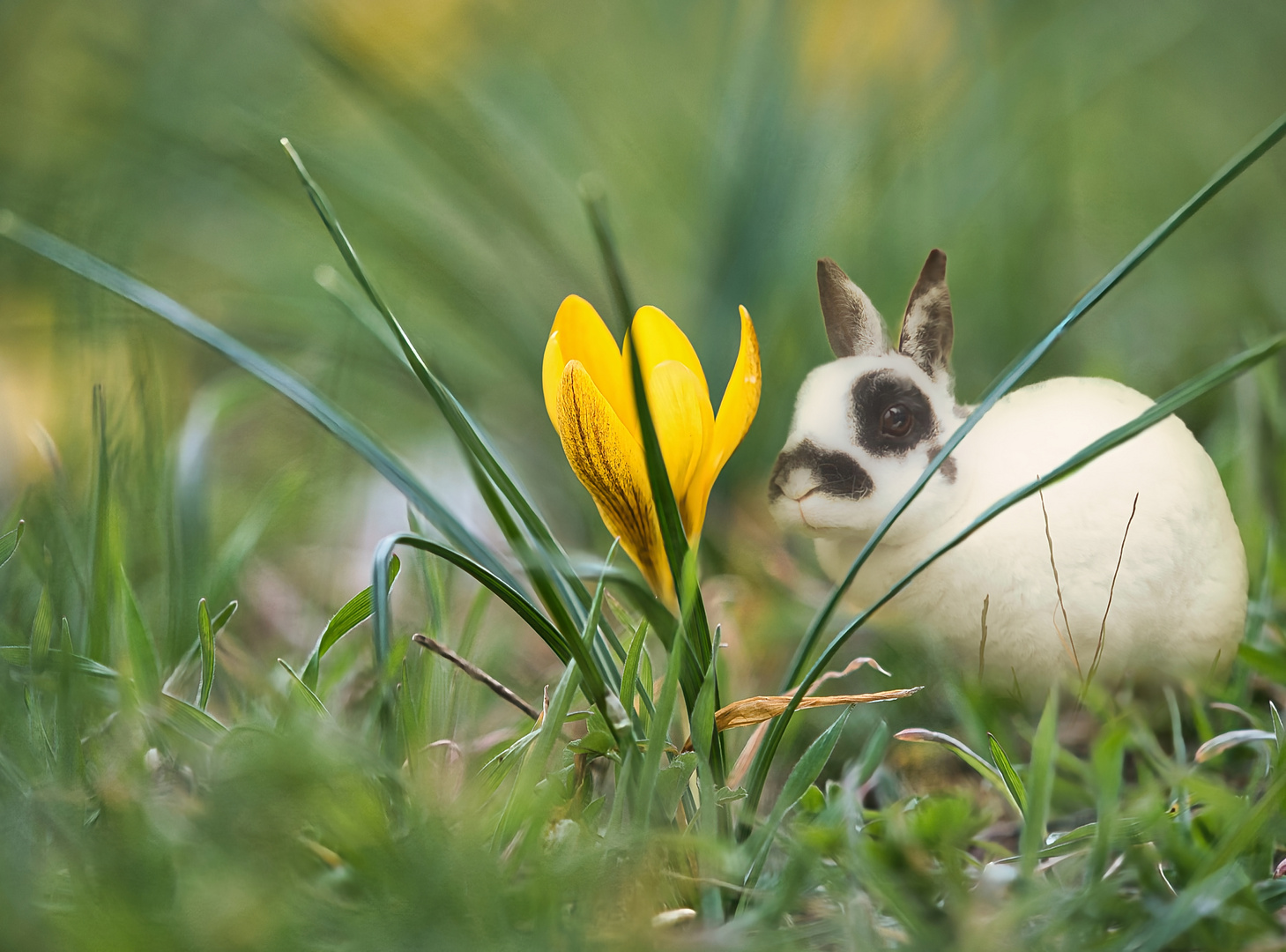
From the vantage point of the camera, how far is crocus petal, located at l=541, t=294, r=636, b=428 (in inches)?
16.5

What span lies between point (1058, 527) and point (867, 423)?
119 millimetres

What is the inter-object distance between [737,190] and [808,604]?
15.8 inches

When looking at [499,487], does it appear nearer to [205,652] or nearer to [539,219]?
[205,652]

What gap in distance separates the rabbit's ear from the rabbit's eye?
1.3 inches

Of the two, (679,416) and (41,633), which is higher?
(679,416)

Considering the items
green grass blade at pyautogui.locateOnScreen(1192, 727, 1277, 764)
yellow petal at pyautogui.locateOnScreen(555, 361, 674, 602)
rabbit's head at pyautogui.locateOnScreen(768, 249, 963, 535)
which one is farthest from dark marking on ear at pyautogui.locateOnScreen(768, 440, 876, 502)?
green grass blade at pyautogui.locateOnScreen(1192, 727, 1277, 764)

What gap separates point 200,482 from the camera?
2.10 feet

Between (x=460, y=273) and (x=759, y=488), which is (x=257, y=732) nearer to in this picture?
(x=759, y=488)

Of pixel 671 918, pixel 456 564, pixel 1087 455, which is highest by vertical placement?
pixel 1087 455

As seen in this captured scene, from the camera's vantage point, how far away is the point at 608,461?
402 mm

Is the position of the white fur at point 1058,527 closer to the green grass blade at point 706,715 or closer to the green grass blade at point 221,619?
the green grass blade at point 706,715

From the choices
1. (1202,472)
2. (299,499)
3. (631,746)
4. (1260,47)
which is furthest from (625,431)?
(1260,47)

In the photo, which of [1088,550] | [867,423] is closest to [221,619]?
[867,423]

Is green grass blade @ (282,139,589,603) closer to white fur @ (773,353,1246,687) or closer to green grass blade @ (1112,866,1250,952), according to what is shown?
white fur @ (773,353,1246,687)
